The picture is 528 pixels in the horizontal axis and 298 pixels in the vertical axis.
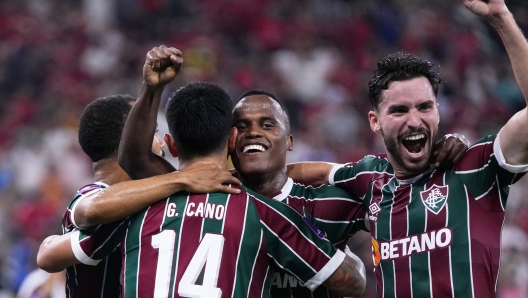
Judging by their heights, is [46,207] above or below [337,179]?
above

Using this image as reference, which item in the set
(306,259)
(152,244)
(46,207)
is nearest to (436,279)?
(306,259)

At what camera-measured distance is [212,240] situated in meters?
3.01

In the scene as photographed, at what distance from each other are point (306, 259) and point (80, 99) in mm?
7348

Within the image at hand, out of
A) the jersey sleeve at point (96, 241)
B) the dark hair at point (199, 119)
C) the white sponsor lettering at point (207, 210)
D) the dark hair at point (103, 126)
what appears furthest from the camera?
the dark hair at point (103, 126)

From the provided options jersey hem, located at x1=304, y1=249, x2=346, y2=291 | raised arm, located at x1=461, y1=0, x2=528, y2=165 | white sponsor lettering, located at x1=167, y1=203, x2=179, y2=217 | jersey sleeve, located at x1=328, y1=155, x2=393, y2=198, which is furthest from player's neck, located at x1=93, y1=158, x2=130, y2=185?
raised arm, located at x1=461, y1=0, x2=528, y2=165

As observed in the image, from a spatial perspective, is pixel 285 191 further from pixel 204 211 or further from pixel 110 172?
pixel 110 172

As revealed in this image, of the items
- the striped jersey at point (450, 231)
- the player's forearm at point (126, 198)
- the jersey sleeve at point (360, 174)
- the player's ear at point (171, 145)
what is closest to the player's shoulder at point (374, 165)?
the jersey sleeve at point (360, 174)

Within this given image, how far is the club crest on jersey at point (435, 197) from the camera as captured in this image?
3186 mm

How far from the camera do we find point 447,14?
1112 cm

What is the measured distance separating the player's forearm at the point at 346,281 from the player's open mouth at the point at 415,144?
57 centimetres

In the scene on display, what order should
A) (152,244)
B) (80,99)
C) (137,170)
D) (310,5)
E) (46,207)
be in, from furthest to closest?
(310,5) < (80,99) < (46,207) < (137,170) < (152,244)

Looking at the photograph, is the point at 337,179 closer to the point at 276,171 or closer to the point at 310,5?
the point at 276,171

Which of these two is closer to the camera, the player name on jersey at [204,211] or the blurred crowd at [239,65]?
the player name on jersey at [204,211]

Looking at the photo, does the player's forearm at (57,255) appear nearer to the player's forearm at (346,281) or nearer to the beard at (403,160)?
the player's forearm at (346,281)
